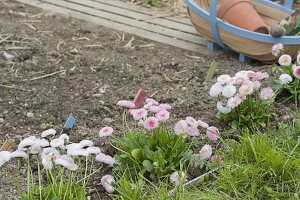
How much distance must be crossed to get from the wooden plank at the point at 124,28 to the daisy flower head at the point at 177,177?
6.50 ft

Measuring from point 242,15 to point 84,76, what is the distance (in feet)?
4.05

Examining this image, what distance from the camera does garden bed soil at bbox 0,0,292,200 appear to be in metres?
3.68

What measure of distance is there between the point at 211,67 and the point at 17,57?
1.43 meters

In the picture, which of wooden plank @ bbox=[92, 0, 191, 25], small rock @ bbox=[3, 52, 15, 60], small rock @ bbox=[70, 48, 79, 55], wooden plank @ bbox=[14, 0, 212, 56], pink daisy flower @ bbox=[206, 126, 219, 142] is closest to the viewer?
pink daisy flower @ bbox=[206, 126, 219, 142]

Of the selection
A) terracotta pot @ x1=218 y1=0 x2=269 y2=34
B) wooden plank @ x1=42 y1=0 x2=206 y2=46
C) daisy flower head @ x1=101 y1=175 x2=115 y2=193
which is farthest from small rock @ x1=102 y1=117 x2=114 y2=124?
wooden plank @ x1=42 y1=0 x2=206 y2=46

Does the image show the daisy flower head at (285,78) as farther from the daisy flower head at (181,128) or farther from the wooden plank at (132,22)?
the wooden plank at (132,22)

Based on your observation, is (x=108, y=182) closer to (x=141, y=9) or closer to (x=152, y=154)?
(x=152, y=154)

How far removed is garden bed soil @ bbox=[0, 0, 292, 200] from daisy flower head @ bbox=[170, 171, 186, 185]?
0.37 meters

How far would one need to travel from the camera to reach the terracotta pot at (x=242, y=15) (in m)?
4.50

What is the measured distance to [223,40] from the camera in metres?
4.56

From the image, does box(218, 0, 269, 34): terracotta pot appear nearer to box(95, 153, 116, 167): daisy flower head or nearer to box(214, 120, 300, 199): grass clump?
box(214, 120, 300, 199): grass clump

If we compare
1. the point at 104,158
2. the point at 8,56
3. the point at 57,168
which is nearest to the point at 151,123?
the point at 104,158

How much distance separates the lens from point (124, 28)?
17.3 ft

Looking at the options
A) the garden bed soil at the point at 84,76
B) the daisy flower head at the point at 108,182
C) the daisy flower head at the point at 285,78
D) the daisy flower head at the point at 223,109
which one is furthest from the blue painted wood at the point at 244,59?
the daisy flower head at the point at 108,182
